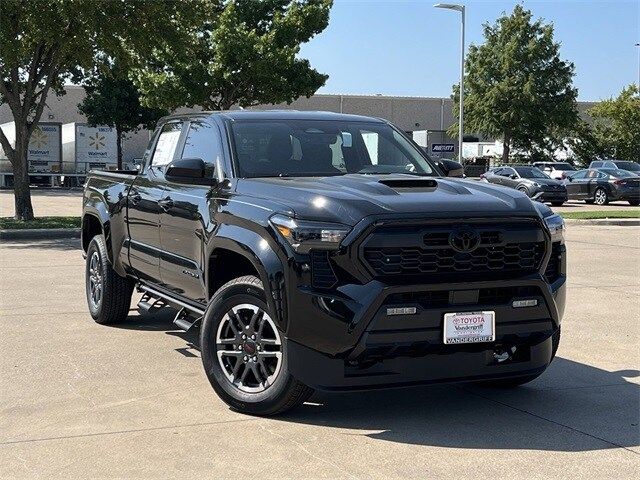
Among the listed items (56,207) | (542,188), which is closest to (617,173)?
(542,188)

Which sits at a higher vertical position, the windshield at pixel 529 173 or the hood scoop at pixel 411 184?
the hood scoop at pixel 411 184

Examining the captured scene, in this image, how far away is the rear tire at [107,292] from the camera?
8281mm

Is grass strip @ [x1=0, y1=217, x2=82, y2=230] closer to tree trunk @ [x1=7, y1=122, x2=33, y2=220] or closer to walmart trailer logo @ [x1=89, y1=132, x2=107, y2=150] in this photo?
tree trunk @ [x1=7, y1=122, x2=33, y2=220]

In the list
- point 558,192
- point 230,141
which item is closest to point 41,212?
point 558,192

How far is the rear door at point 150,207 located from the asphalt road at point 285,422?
0.71 meters

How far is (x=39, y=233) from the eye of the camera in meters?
18.5

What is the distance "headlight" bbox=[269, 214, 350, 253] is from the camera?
→ 16.4ft

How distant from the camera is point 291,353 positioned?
5062 millimetres

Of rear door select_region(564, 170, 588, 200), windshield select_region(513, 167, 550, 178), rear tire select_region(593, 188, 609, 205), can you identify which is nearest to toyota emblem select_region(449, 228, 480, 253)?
windshield select_region(513, 167, 550, 178)

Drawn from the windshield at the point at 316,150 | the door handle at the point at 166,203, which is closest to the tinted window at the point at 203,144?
the windshield at the point at 316,150

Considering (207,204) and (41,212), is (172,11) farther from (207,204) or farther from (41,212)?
(207,204)

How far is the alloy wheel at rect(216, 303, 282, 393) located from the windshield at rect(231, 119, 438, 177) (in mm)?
1137

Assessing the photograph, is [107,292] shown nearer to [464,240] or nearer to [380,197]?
[380,197]

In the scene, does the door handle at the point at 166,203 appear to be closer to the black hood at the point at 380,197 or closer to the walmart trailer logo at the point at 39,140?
the black hood at the point at 380,197
